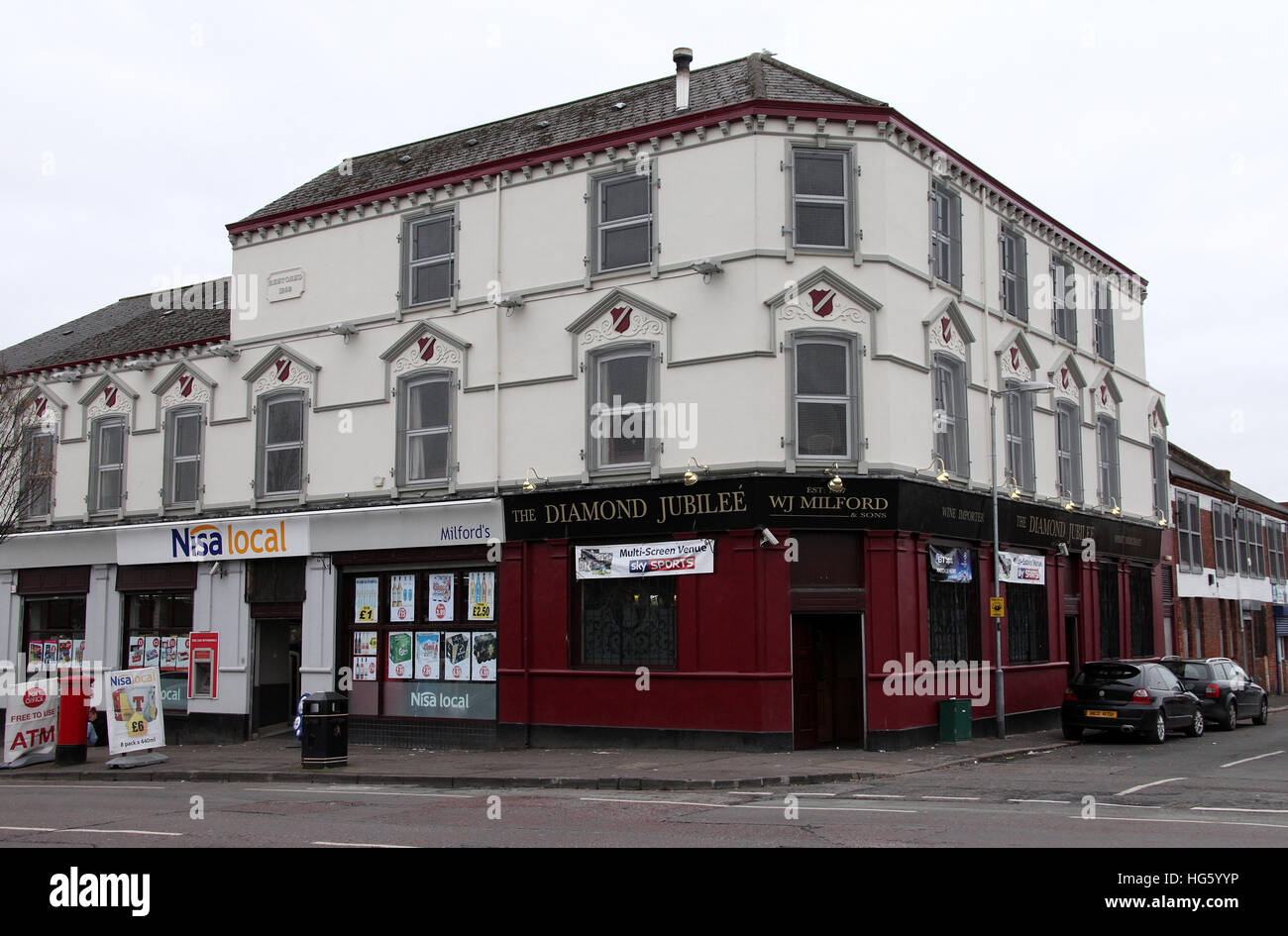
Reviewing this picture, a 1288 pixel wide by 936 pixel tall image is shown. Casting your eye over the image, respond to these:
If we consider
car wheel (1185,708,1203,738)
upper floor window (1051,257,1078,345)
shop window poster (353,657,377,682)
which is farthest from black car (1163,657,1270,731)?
shop window poster (353,657,377,682)

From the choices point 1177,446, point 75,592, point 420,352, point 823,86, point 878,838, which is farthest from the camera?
point 1177,446

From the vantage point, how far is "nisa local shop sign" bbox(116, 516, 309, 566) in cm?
2581

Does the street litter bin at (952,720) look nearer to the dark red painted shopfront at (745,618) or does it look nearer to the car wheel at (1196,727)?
the dark red painted shopfront at (745,618)

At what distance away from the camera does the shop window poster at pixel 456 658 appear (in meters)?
23.8

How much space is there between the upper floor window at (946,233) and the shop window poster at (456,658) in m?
11.0

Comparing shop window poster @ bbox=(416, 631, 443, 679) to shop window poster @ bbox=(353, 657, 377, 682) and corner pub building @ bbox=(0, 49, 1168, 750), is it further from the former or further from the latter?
shop window poster @ bbox=(353, 657, 377, 682)

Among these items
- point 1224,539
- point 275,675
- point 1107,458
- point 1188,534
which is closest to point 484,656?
point 275,675

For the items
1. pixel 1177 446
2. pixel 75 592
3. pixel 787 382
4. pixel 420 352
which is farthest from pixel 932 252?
pixel 1177 446

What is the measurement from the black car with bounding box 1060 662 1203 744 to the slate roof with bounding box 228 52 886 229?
11.0 metres

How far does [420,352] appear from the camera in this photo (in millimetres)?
24922

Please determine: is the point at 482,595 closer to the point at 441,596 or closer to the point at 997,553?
the point at 441,596

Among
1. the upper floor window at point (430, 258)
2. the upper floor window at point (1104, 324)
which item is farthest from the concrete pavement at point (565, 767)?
the upper floor window at point (1104, 324)

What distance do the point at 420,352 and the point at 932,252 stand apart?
9807 mm

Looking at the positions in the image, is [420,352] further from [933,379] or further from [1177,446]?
[1177,446]
